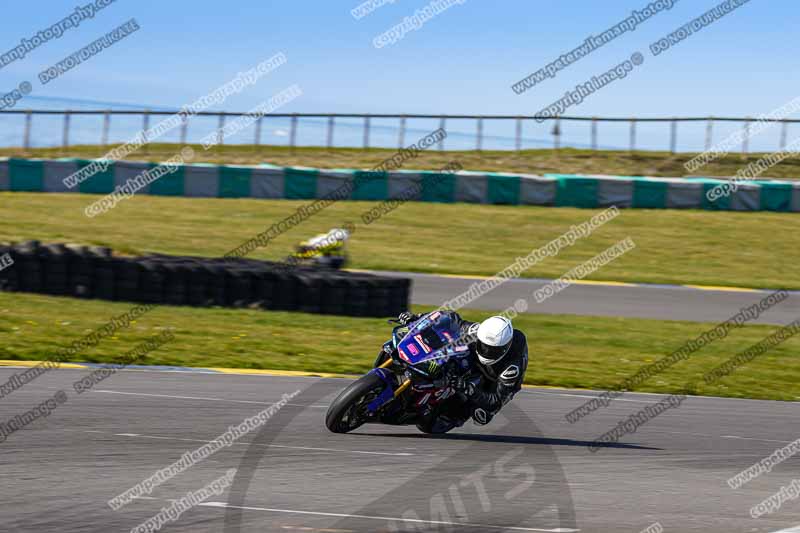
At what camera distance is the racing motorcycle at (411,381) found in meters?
8.80

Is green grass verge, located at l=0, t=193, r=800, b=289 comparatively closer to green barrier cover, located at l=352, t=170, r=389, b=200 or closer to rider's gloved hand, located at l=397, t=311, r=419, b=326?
green barrier cover, located at l=352, t=170, r=389, b=200

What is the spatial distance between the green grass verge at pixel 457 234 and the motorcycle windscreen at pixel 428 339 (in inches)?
561

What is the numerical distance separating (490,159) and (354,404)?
91.9ft

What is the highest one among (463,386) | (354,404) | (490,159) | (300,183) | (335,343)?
(490,159)

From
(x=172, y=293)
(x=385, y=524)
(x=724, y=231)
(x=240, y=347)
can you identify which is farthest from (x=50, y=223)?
(x=385, y=524)

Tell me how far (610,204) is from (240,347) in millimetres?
17742

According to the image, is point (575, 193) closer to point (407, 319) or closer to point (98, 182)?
point (98, 182)

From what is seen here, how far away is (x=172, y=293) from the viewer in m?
16.7

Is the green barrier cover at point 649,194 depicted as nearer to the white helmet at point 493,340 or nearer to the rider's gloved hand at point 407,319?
the rider's gloved hand at point 407,319

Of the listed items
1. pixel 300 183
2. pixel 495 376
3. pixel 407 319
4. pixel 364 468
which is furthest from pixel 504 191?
pixel 364 468

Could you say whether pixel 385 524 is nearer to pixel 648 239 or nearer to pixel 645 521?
pixel 645 521

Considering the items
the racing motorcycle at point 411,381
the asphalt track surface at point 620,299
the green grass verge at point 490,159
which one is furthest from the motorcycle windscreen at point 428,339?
the green grass verge at point 490,159

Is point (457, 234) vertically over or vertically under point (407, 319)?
under

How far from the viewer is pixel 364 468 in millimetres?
7918
